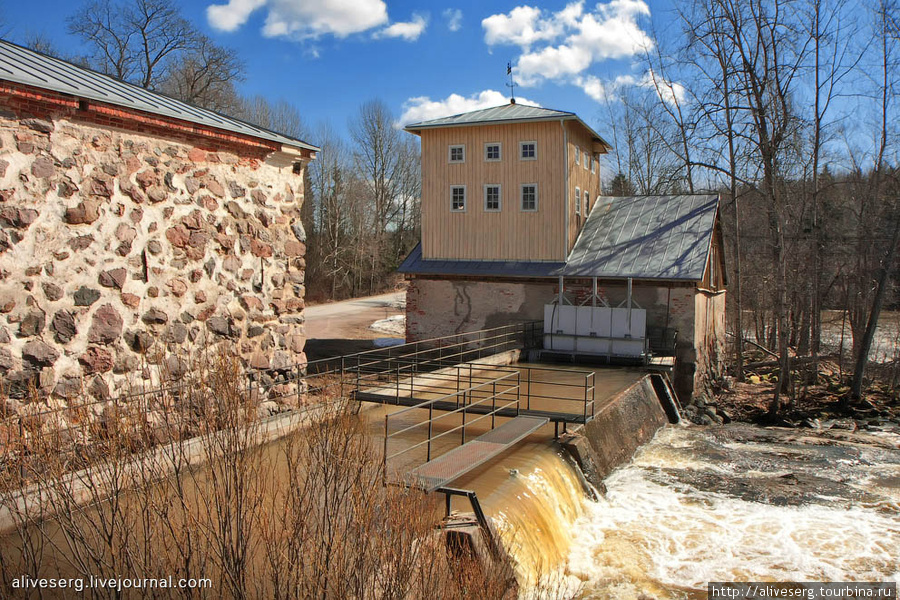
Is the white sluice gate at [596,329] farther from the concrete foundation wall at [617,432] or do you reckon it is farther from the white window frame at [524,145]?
the white window frame at [524,145]

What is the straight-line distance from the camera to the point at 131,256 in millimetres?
7379

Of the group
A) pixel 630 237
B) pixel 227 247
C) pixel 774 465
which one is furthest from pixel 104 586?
pixel 630 237

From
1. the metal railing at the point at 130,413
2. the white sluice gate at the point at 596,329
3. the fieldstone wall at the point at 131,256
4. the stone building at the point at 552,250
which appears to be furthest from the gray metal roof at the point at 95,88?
the stone building at the point at 552,250

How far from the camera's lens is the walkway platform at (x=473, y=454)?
26.4 ft

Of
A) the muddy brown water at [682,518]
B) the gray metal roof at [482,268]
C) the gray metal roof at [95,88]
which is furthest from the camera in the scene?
the gray metal roof at [482,268]

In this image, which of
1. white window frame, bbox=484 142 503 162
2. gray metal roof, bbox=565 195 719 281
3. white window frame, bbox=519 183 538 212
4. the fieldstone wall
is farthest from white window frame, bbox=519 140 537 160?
the fieldstone wall

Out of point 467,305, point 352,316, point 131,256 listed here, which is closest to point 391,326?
point 352,316

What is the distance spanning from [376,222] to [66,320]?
44667 millimetres

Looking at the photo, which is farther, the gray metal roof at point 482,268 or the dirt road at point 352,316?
the dirt road at point 352,316

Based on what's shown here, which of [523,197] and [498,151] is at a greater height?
[498,151]

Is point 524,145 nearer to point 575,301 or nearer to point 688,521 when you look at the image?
point 575,301

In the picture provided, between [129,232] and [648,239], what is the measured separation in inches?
693

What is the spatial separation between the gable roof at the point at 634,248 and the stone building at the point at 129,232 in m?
13.2

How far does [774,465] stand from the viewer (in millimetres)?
14164
